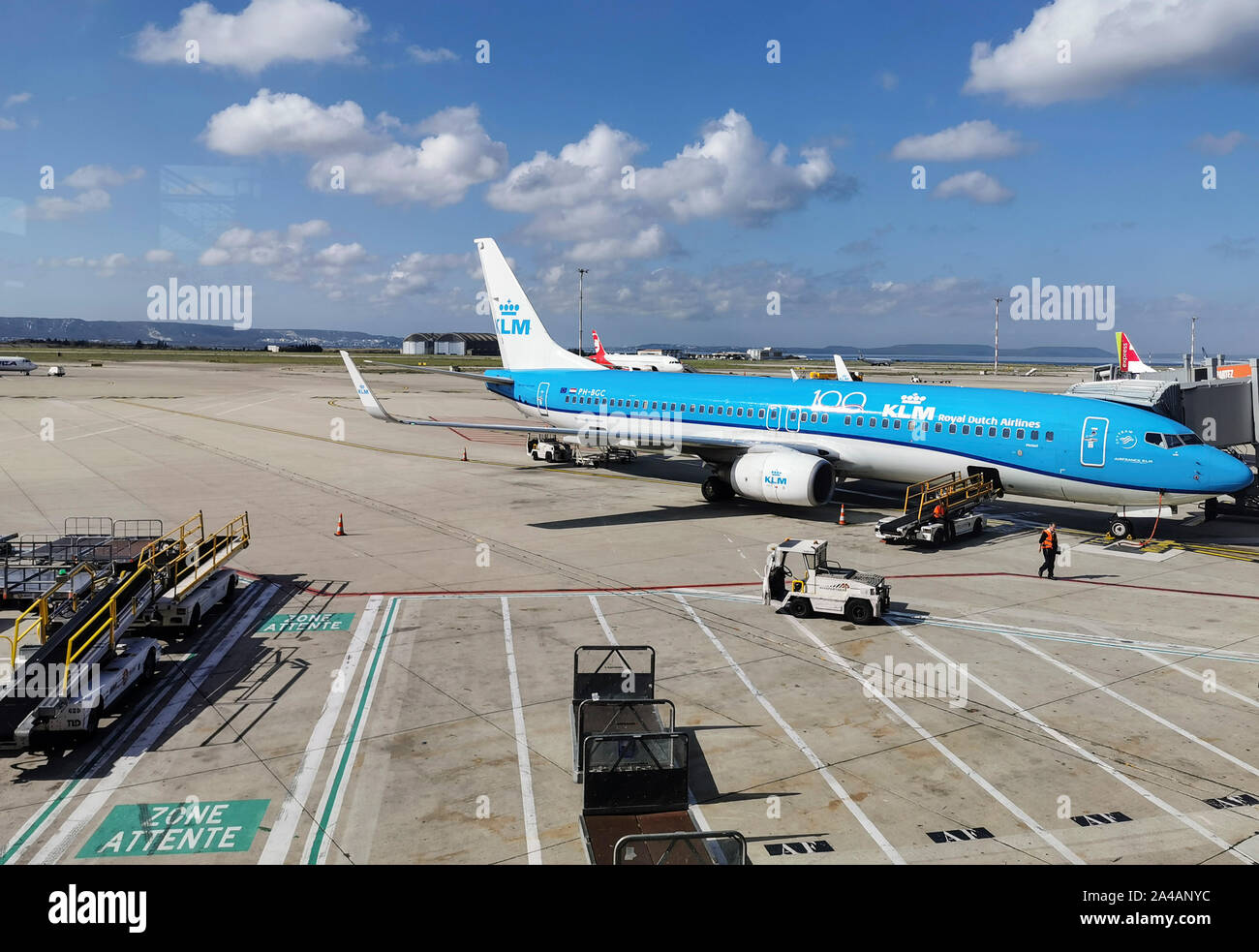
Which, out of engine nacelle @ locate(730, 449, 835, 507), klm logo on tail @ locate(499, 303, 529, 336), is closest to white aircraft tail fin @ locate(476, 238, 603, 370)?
klm logo on tail @ locate(499, 303, 529, 336)

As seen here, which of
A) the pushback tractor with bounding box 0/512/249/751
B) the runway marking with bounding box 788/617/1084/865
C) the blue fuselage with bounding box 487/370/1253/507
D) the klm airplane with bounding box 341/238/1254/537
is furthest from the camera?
the klm airplane with bounding box 341/238/1254/537

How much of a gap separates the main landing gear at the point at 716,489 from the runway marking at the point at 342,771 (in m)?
20.8

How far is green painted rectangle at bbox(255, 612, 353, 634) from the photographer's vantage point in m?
20.9

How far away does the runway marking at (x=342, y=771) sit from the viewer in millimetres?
11594

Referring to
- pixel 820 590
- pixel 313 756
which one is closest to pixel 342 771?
pixel 313 756

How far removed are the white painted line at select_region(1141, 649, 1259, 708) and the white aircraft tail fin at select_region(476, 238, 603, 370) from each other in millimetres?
33128

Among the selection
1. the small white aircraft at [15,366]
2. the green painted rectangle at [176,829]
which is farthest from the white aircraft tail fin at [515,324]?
the small white aircraft at [15,366]

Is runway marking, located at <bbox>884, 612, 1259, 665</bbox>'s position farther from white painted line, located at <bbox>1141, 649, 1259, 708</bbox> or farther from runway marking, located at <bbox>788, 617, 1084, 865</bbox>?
runway marking, located at <bbox>788, 617, 1084, 865</bbox>

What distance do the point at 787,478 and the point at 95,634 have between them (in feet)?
76.0

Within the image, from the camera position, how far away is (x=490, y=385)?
49156mm

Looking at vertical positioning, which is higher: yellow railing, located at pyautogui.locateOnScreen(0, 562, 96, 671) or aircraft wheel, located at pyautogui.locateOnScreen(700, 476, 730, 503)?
aircraft wheel, located at pyautogui.locateOnScreen(700, 476, 730, 503)
